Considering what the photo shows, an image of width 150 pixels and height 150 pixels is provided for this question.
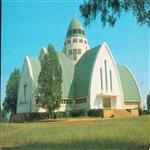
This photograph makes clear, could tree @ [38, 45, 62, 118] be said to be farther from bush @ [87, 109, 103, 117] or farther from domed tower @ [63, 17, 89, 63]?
domed tower @ [63, 17, 89, 63]

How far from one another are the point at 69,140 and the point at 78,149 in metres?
0.85

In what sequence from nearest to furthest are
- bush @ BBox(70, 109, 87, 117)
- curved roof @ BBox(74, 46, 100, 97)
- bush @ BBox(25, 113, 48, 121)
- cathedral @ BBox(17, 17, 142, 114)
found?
bush @ BBox(25, 113, 48, 121) < bush @ BBox(70, 109, 87, 117) < cathedral @ BBox(17, 17, 142, 114) < curved roof @ BBox(74, 46, 100, 97)

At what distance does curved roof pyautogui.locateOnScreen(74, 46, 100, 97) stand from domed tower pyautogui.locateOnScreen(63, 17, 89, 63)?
19.6 inches

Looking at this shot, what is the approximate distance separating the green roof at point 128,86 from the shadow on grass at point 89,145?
1835cm

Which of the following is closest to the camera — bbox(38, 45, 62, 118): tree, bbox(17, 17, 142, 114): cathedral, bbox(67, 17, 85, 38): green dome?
bbox(38, 45, 62, 118): tree

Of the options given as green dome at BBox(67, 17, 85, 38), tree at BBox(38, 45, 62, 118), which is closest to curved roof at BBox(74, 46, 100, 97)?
green dome at BBox(67, 17, 85, 38)

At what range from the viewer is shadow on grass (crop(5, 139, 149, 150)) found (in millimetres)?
5414

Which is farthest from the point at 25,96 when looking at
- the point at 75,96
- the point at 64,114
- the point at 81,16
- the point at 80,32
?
the point at 81,16

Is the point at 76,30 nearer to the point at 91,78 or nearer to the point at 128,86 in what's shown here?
the point at 91,78

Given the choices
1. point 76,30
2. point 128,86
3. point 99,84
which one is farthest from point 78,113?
point 128,86

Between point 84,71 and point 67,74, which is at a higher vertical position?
point 84,71

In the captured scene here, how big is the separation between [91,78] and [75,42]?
3.67 metres

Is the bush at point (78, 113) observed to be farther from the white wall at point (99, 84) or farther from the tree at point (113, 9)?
the tree at point (113, 9)

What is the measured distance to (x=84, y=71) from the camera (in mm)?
21500
